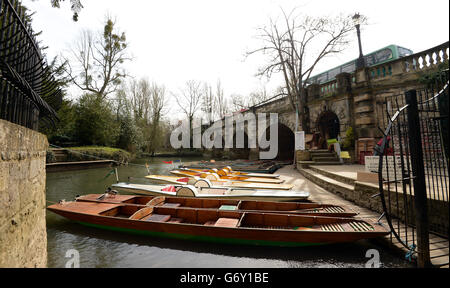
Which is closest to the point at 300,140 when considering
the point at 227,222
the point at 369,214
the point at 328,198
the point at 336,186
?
the point at 336,186

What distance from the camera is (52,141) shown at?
1652 centimetres

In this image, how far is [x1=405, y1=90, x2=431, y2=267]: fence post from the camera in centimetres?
222

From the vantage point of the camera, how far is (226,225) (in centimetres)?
377

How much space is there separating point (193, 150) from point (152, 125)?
7.43m

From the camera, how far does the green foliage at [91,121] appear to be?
16969 mm

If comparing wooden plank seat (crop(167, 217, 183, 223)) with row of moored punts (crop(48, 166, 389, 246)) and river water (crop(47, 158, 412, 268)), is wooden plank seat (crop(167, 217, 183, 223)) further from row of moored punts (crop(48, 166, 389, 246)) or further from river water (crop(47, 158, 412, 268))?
river water (crop(47, 158, 412, 268))

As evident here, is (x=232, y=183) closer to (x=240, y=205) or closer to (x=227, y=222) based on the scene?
(x=240, y=205)

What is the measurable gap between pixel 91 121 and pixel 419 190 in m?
20.0

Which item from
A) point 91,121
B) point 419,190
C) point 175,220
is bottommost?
point 175,220

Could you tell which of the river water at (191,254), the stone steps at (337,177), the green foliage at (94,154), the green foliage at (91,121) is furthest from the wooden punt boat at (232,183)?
the green foliage at (91,121)

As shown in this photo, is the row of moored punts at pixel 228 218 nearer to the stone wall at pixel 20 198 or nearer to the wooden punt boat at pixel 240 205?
the wooden punt boat at pixel 240 205
